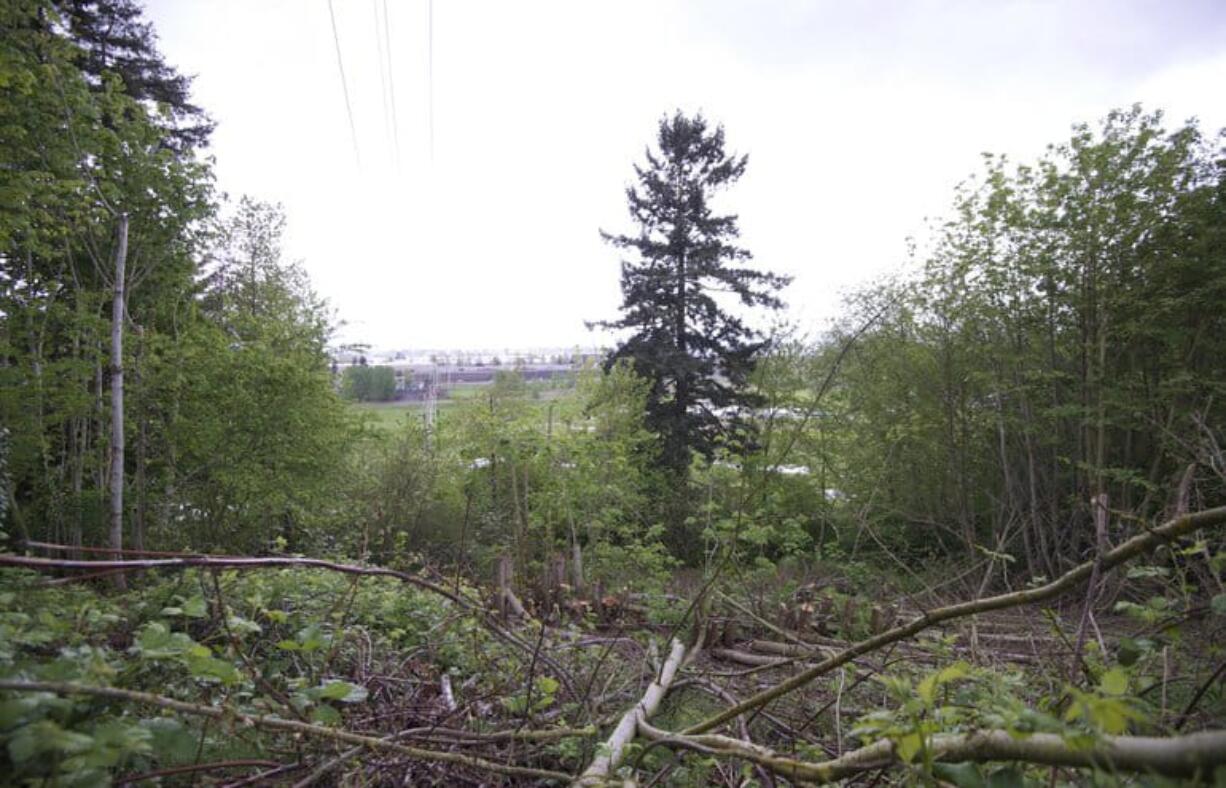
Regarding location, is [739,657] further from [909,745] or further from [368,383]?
[368,383]

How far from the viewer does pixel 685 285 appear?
17219mm

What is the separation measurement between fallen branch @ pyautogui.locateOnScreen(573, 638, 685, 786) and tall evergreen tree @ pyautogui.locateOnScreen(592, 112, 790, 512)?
535 inches

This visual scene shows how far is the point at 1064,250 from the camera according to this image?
8.25 metres

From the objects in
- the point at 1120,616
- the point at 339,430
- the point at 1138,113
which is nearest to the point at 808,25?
the point at 1138,113

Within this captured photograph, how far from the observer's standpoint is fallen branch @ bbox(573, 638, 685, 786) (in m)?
1.70

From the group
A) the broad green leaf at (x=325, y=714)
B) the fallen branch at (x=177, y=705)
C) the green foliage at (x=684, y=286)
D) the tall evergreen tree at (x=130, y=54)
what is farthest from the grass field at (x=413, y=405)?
the broad green leaf at (x=325, y=714)

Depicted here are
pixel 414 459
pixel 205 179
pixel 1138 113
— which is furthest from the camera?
pixel 414 459

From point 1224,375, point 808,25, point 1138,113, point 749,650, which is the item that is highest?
point 808,25

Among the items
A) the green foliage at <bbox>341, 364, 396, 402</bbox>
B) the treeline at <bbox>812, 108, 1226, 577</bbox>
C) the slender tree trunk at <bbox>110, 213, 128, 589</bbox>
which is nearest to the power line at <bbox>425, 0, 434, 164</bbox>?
the slender tree trunk at <bbox>110, 213, 128, 589</bbox>

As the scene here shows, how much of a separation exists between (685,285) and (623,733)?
51.8 feet

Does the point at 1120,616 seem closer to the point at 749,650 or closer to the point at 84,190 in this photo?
the point at 749,650

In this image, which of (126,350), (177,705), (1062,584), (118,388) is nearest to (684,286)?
(126,350)

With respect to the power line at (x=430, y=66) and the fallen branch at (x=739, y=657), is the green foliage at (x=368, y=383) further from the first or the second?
the fallen branch at (x=739, y=657)

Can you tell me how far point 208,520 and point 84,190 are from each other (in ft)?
13.9
